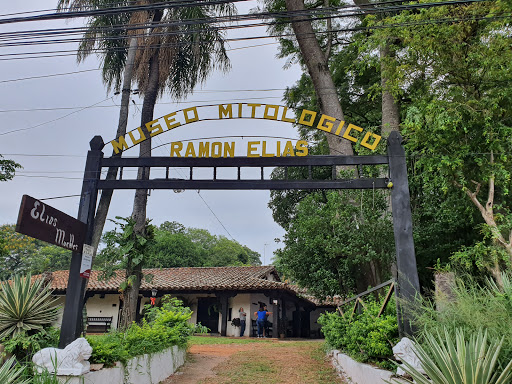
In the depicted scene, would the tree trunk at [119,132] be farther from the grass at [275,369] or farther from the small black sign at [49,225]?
the grass at [275,369]

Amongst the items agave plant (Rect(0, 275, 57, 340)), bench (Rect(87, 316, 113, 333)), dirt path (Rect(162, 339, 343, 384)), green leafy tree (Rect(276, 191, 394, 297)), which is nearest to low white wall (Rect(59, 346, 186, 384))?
dirt path (Rect(162, 339, 343, 384))

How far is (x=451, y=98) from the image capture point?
958 cm

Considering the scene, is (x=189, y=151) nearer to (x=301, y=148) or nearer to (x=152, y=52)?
(x=301, y=148)

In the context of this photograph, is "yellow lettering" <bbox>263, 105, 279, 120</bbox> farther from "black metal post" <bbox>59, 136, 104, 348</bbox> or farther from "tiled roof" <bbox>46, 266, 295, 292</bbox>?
"tiled roof" <bbox>46, 266, 295, 292</bbox>

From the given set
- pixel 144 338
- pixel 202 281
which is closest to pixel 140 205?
pixel 144 338

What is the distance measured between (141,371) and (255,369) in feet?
10.8

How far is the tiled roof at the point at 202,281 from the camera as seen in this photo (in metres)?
22.0

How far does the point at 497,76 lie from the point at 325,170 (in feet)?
32.9

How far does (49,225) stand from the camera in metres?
5.46

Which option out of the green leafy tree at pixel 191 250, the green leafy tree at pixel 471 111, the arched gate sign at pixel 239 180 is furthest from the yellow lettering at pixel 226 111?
the green leafy tree at pixel 191 250

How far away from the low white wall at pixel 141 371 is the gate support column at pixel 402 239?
4031mm

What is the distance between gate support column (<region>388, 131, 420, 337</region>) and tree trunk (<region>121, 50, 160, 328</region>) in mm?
5627

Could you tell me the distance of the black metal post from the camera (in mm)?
6262

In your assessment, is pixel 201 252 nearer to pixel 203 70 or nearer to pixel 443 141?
pixel 203 70
